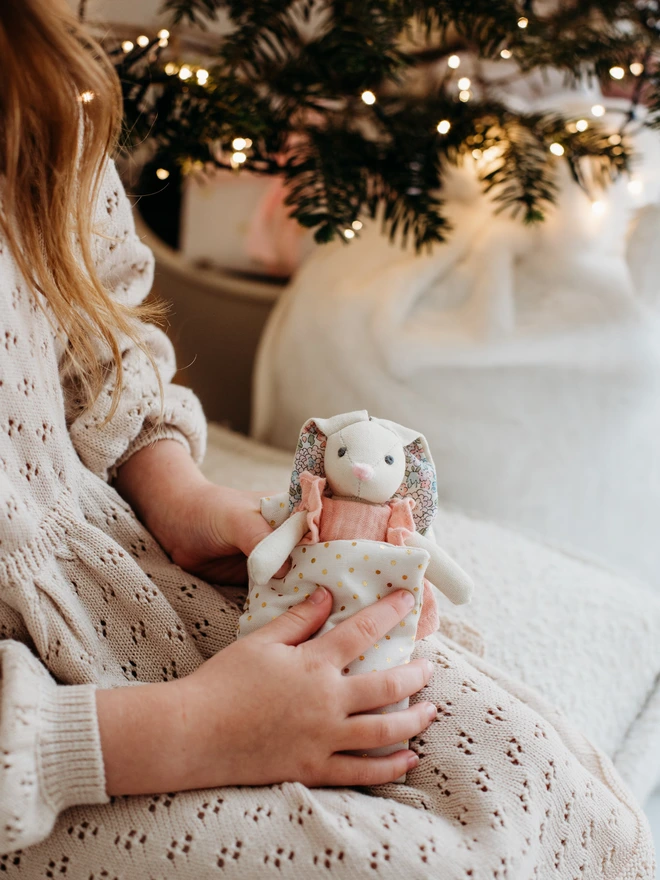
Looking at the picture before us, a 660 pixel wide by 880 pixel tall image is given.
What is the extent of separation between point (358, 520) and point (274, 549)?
0.06m

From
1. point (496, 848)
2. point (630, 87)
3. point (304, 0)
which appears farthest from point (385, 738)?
point (630, 87)

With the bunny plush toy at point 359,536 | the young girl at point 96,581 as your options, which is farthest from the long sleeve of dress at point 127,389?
the bunny plush toy at point 359,536

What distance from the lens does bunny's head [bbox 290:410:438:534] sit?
52 centimetres

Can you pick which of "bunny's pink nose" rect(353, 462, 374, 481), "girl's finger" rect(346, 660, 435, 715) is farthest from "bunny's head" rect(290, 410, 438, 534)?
"girl's finger" rect(346, 660, 435, 715)

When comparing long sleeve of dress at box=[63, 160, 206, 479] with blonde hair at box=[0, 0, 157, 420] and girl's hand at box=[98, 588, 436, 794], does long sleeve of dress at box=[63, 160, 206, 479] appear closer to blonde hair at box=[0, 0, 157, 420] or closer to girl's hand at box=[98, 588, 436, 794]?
blonde hair at box=[0, 0, 157, 420]

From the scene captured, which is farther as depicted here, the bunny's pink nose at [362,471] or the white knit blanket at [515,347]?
the white knit blanket at [515,347]

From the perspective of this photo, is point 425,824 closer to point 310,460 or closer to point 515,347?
point 310,460

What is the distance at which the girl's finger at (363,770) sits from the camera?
463 mm

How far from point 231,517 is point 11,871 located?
255mm

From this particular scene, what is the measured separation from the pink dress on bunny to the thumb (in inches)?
1.5

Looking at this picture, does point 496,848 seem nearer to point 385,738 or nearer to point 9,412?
point 385,738

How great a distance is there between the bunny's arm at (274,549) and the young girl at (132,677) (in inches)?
1.3

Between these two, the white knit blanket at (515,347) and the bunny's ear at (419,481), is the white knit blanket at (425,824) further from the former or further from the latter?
the white knit blanket at (515,347)

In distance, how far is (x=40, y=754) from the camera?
42 centimetres
